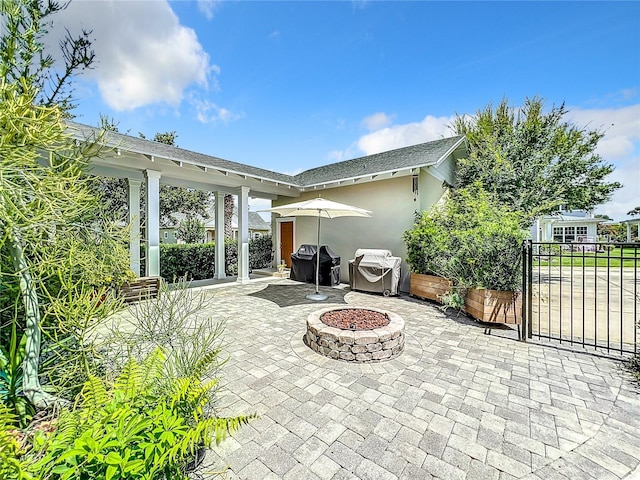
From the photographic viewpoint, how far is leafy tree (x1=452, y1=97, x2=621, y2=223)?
401 inches

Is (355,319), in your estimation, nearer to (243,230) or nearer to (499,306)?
(499,306)

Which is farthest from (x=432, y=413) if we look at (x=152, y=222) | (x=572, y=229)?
(x=572, y=229)

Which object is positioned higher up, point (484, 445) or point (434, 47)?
point (434, 47)

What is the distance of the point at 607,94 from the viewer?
10.4m

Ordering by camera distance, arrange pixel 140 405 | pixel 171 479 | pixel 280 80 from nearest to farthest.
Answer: pixel 171 479 < pixel 140 405 < pixel 280 80

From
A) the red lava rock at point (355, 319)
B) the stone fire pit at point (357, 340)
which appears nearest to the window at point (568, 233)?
the red lava rock at point (355, 319)

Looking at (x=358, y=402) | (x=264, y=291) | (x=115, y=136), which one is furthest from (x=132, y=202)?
(x=358, y=402)

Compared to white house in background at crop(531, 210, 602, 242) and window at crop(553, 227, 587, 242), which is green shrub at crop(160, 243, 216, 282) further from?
window at crop(553, 227, 587, 242)

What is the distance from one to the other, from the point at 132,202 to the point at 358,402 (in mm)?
8244

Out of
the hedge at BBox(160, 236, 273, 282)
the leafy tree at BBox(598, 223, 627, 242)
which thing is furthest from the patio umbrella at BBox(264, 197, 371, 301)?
the leafy tree at BBox(598, 223, 627, 242)

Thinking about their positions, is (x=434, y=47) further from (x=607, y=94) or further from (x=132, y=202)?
(x=132, y=202)

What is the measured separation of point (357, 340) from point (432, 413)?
1314 mm

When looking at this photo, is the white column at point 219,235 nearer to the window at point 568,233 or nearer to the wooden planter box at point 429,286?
the wooden planter box at point 429,286

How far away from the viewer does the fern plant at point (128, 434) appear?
1.30 m
